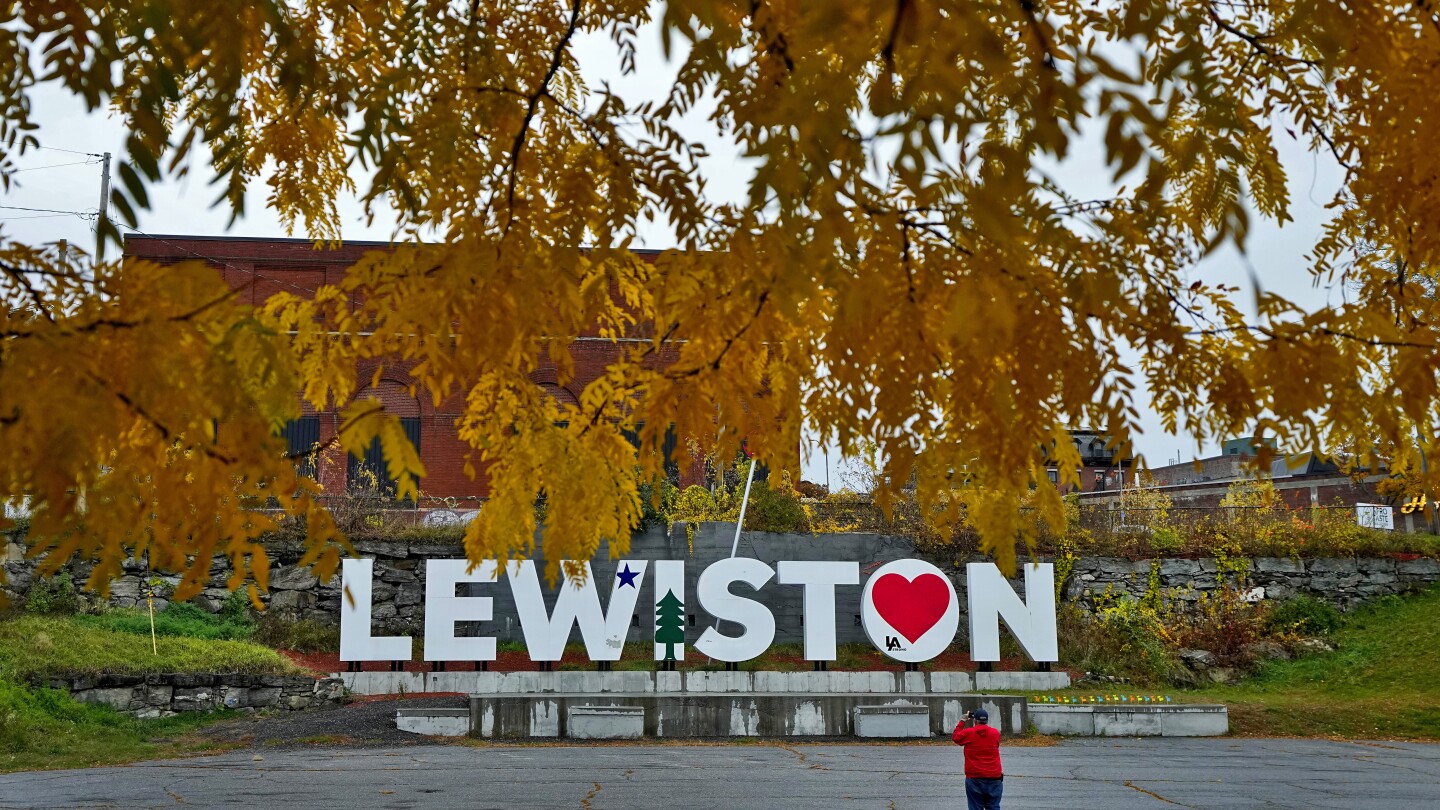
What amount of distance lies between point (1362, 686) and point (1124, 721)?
18.5 feet

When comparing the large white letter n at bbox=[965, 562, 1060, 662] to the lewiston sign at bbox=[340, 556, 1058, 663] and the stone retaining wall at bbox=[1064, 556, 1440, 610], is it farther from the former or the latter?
the stone retaining wall at bbox=[1064, 556, 1440, 610]

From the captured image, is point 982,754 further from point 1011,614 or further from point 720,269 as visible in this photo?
point 1011,614

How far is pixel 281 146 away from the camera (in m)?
5.01

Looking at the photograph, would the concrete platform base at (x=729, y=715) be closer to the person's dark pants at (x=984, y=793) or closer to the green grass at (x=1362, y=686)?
the green grass at (x=1362, y=686)

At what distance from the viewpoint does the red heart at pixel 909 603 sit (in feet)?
62.3

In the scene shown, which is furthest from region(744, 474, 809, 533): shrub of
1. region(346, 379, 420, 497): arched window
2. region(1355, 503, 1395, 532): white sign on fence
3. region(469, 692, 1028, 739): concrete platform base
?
region(1355, 503, 1395, 532): white sign on fence

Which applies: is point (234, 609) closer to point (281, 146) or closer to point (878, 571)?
point (878, 571)

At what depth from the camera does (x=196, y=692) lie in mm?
17344

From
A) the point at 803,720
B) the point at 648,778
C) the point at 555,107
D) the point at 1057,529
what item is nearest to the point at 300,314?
the point at 555,107

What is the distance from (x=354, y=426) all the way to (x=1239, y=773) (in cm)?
1303

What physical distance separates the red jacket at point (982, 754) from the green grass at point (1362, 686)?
10582 millimetres

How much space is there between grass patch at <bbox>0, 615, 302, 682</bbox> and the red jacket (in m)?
12.7

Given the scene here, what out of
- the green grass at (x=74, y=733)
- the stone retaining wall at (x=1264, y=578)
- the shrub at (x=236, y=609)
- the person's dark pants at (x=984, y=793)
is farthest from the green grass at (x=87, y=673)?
the stone retaining wall at (x=1264, y=578)

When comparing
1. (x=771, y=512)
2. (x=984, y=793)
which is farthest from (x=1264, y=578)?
(x=984, y=793)
